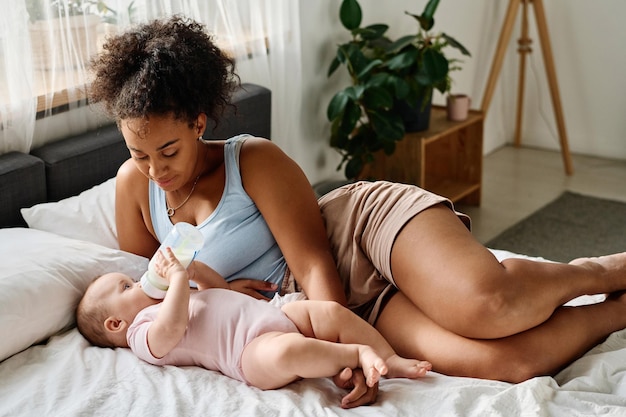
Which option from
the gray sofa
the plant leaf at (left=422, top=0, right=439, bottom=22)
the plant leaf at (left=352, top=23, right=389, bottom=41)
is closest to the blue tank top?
the gray sofa

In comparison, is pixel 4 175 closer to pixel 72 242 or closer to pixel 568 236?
pixel 72 242

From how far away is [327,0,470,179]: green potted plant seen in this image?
3.26 m

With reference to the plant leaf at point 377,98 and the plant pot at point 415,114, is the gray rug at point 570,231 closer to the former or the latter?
the plant pot at point 415,114

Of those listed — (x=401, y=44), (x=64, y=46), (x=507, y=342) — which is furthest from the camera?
(x=401, y=44)

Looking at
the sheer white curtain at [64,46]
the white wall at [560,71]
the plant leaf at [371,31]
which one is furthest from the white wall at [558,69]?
the sheer white curtain at [64,46]

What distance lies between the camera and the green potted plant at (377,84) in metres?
3.26

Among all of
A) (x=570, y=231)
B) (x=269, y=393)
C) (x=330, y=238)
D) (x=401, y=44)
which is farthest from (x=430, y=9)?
(x=269, y=393)

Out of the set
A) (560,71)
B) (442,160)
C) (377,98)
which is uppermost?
(377,98)

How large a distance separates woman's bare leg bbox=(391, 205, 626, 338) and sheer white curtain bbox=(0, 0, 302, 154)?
105 centimetres

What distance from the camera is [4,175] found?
2146 millimetres

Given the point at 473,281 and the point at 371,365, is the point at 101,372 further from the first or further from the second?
the point at 473,281

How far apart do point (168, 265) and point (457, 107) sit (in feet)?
7.38

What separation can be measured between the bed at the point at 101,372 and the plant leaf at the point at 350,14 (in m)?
1.48

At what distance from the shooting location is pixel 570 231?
144 inches
